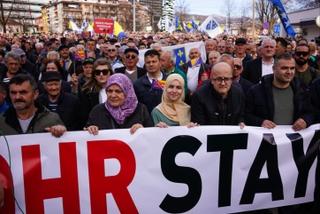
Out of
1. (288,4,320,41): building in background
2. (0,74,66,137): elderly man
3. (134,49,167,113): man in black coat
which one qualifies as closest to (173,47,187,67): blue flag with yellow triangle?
(134,49,167,113): man in black coat

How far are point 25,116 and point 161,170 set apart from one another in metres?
1.37

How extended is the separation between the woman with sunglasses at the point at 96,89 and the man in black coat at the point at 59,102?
0.13 metres

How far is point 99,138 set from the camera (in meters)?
3.41

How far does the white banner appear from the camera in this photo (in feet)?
10.6

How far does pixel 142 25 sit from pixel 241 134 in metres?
72.8

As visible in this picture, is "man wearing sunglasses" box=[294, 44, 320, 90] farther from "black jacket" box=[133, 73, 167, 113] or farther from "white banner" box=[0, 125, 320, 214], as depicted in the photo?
"black jacket" box=[133, 73, 167, 113]

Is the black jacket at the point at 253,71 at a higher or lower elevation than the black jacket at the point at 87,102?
higher

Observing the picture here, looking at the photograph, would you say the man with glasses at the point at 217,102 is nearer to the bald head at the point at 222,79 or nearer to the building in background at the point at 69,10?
the bald head at the point at 222,79

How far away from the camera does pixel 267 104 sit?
12.8ft

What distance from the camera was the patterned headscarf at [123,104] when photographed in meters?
3.65

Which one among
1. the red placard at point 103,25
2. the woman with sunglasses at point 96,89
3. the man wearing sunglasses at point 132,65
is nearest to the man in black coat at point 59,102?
the woman with sunglasses at point 96,89

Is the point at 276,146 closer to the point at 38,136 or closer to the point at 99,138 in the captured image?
the point at 99,138

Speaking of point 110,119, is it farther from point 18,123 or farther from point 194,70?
point 194,70

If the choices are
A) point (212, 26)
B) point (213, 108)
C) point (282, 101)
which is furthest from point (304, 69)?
point (212, 26)
